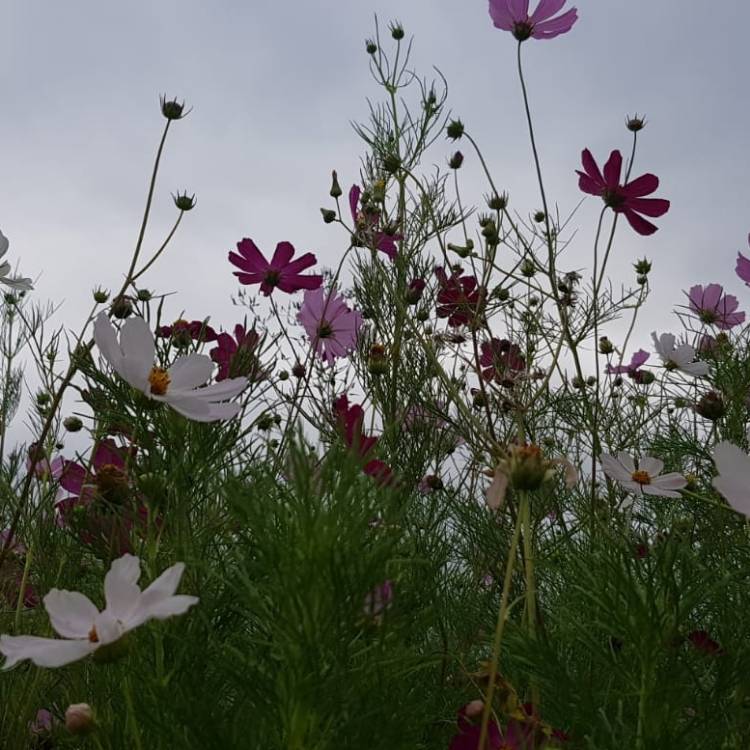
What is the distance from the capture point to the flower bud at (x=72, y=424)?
132 centimetres

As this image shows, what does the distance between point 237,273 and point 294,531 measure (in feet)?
3.00

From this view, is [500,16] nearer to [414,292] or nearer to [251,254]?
[414,292]

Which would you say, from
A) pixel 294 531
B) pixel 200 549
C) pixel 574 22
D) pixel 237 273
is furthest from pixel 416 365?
pixel 294 531

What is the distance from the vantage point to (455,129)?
1233 mm

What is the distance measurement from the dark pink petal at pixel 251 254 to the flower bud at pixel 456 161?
395mm

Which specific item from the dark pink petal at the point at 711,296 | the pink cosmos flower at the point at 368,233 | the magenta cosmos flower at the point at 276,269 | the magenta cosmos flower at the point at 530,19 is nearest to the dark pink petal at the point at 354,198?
the pink cosmos flower at the point at 368,233

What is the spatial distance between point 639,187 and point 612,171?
0.14 feet

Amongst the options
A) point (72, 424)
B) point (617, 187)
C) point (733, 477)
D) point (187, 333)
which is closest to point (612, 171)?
point (617, 187)

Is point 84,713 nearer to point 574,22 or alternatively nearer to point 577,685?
point 577,685

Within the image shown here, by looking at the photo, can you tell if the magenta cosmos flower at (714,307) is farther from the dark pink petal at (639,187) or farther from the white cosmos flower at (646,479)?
the white cosmos flower at (646,479)

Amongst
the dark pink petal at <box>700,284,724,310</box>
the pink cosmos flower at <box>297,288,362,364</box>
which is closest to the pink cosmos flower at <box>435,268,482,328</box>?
the pink cosmos flower at <box>297,288,362,364</box>

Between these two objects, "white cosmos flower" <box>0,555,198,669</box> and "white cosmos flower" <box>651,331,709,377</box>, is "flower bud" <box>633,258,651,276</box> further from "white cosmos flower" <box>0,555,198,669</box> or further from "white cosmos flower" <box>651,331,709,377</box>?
"white cosmos flower" <box>0,555,198,669</box>

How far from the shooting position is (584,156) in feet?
3.24

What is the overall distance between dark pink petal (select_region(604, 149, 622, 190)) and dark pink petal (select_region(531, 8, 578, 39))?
0.23 meters
